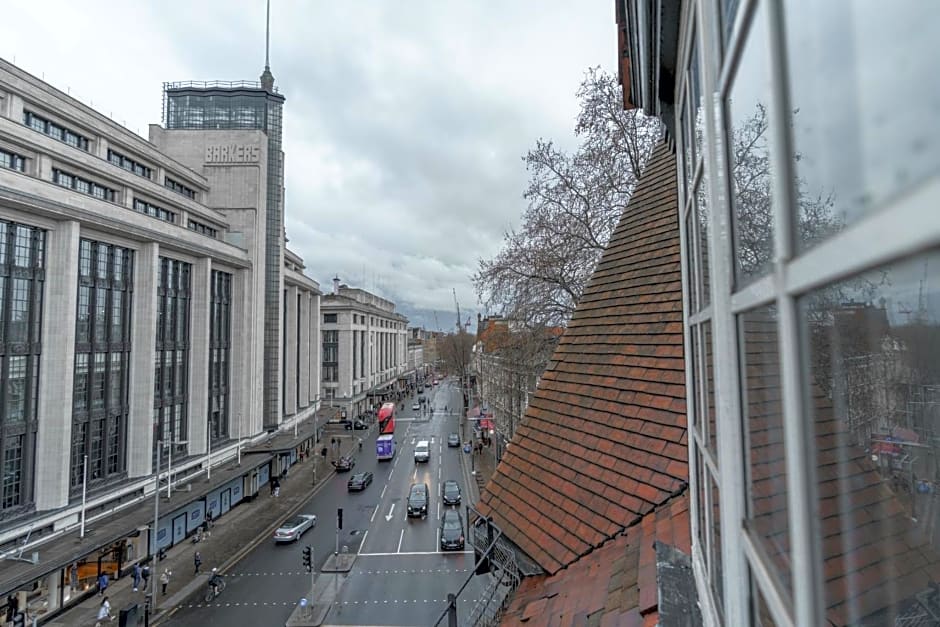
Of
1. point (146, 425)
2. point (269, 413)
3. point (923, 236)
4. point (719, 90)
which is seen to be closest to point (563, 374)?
point (719, 90)

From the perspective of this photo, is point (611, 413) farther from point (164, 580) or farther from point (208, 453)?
point (208, 453)

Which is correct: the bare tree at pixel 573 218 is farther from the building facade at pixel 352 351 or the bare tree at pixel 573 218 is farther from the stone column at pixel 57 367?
the building facade at pixel 352 351

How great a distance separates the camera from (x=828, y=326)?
2.93 ft

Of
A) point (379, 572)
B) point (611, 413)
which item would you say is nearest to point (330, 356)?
point (379, 572)

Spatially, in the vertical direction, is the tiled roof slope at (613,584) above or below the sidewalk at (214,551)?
above

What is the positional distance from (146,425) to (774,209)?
26.2 metres

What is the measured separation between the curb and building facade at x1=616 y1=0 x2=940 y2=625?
2038 cm

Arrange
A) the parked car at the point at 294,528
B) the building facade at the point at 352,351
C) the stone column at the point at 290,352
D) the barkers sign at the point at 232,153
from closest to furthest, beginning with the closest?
the parked car at the point at 294,528, the barkers sign at the point at 232,153, the stone column at the point at 290,352, the building facade at the point at 352,351

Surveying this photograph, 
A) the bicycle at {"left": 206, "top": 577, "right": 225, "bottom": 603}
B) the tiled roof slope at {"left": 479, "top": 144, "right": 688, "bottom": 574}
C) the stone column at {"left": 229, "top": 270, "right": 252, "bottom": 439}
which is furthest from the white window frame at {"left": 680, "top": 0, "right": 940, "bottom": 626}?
the stone column at {"left": 229, "top": 270, "right": 252, "bottom": 439}

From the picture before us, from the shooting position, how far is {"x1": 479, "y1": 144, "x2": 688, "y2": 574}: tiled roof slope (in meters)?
4.66

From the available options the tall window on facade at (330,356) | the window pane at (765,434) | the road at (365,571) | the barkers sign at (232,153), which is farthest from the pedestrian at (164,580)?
the tall window on facade at (330,356)

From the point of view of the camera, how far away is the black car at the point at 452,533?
830 inches

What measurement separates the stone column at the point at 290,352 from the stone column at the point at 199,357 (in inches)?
491

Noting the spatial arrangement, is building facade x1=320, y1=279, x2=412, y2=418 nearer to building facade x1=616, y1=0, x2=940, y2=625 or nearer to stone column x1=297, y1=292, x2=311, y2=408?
stone column x1=297, y1=292, x2=311, y2=408
